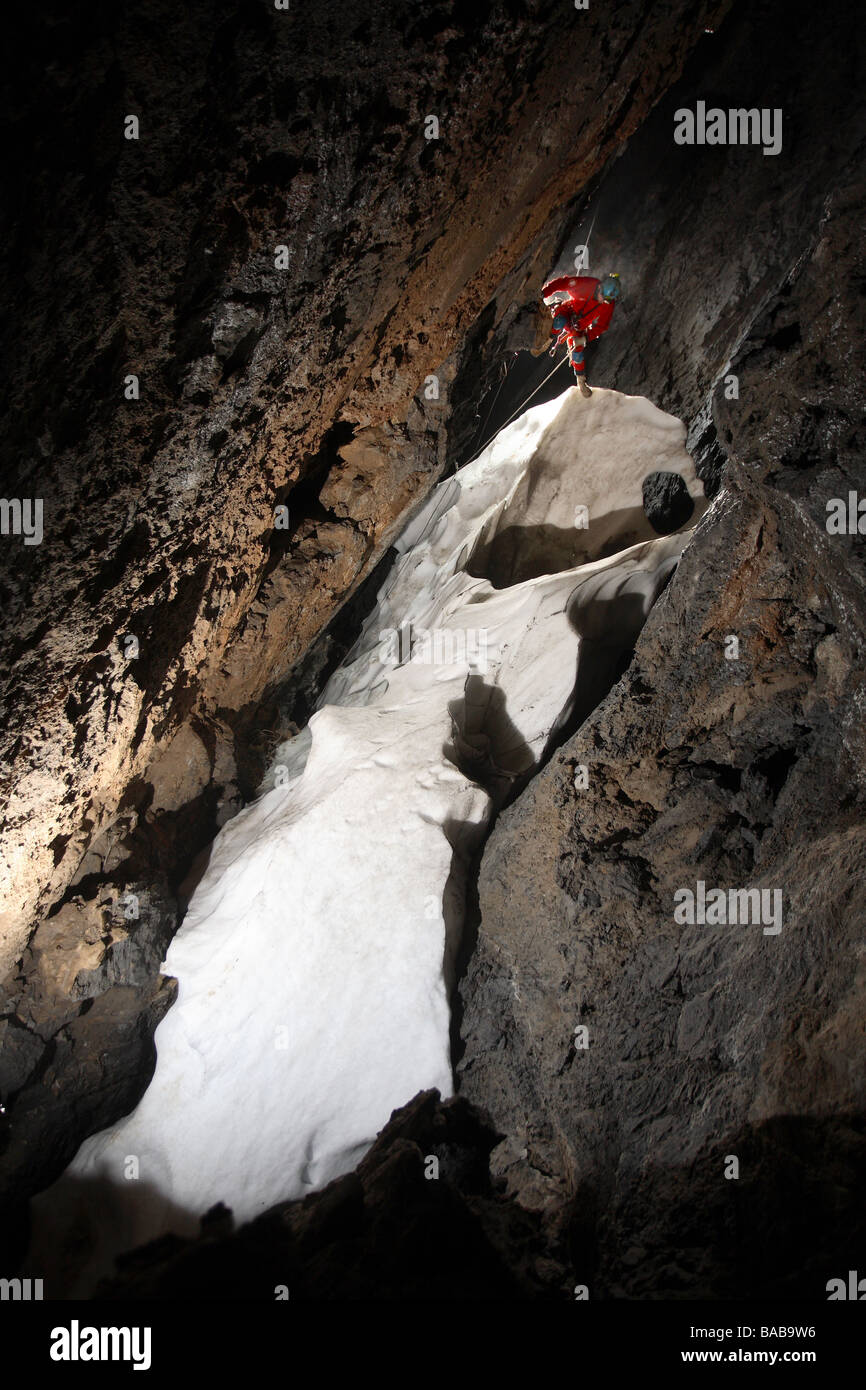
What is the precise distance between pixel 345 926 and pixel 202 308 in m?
2.71

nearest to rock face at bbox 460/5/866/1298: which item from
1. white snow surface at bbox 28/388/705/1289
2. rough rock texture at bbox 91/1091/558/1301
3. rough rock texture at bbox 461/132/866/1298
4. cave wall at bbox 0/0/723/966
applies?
rough rock texture at bbox 461/132/866/1298

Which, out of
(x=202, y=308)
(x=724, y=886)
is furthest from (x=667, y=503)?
(x=202, y=308)

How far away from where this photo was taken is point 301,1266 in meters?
2.62

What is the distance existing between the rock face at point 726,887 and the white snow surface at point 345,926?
36 cm

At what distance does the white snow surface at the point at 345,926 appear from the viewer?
3152 mm

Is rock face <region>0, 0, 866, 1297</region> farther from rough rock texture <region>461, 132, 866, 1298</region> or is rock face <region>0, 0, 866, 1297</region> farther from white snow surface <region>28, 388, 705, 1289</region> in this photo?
white snow surface <region>28, 388, 705, 1289</region>

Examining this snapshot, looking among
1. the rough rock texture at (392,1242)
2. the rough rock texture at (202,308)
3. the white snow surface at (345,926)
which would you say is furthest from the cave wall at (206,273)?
the rough rock texture at (392,1242)

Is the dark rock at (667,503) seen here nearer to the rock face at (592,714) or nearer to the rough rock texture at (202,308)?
the rough rock texture at (202,308)

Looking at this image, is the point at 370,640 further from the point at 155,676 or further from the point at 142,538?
the point at 142,538

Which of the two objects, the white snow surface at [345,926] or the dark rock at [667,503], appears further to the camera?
the dark rock at [667,503]

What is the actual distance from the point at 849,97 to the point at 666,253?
150 centimetres

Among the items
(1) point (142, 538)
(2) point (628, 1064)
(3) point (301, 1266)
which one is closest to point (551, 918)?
(2) point (628, 1064)

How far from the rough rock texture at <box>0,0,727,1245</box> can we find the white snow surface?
26.2 inches

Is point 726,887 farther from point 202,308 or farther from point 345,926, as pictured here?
point 202,308
